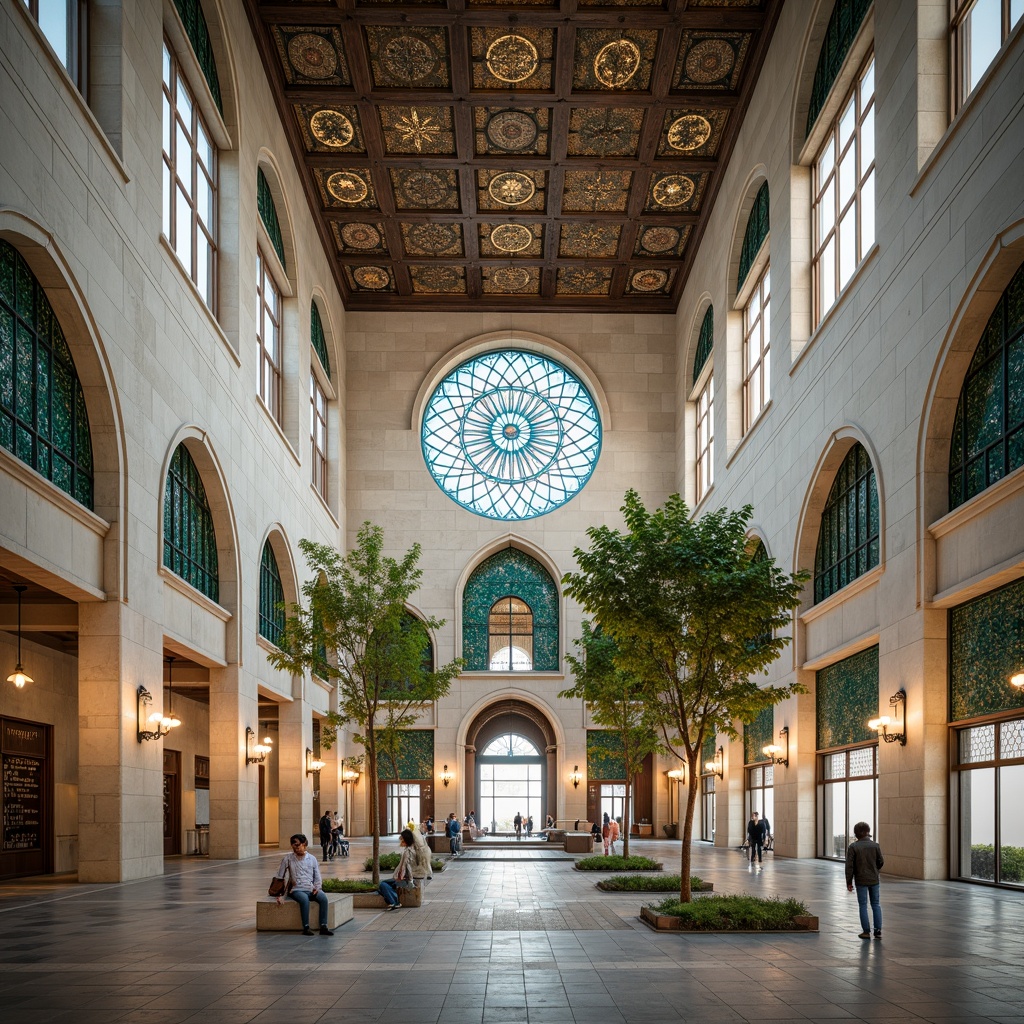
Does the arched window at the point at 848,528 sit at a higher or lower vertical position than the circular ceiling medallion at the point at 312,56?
lower

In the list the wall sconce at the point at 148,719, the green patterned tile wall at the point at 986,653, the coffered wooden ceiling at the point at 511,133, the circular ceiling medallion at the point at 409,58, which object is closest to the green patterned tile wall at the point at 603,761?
the coffered wooden ceiling at the point at 511,133

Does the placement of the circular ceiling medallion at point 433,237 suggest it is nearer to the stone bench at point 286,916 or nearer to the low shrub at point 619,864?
the low shrub at point 619,864

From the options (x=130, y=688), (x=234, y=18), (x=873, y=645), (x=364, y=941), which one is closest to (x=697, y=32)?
(x=234, y=18)

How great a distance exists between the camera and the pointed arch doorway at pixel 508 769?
46062 millimetres

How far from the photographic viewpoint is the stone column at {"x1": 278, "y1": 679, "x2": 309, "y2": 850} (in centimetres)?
3180

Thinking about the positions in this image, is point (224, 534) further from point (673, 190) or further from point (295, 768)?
point (673, 190)

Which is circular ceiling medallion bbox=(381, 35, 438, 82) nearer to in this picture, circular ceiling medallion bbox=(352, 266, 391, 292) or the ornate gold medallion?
the ornate gold medallion

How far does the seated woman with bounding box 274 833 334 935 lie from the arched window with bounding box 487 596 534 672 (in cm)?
3079

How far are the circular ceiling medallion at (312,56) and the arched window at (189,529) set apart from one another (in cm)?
1203

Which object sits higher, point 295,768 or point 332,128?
point 332,128

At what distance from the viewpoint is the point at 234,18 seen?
26.2 m

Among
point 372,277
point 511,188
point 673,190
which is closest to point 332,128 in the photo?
point 511,188

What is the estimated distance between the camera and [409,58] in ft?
98.3

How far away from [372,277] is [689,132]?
14039 mm
